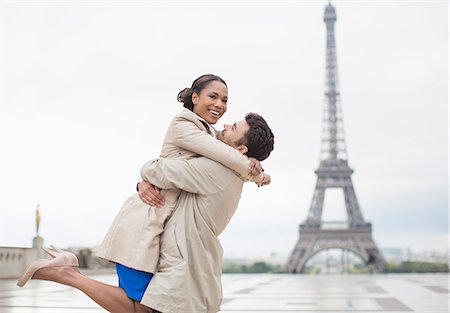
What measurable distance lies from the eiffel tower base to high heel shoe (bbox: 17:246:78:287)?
1227 inches

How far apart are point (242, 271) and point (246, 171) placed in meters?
26.5

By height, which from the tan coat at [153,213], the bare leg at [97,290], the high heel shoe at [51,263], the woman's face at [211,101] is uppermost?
the woman's face at [211,101]

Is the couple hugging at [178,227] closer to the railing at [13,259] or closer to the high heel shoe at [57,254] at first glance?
the high heel shoe at [57,254]

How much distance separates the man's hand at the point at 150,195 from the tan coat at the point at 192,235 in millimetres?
30

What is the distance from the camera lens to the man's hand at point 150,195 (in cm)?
250

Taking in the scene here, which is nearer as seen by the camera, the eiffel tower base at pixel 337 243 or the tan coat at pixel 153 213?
the tan coat at pixel 153 213

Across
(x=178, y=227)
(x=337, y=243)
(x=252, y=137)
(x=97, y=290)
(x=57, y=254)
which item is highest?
(x=337, y=243)

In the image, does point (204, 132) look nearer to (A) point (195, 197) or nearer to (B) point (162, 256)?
(A) point (195, 197)

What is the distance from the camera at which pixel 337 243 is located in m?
34.8

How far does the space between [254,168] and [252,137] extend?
13 cm

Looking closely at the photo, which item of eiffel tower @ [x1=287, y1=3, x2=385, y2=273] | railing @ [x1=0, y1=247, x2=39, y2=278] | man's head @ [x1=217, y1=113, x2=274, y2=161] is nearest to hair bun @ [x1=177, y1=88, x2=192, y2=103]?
man's head @ [x1=217, y1=113, x2=274, y2=161]

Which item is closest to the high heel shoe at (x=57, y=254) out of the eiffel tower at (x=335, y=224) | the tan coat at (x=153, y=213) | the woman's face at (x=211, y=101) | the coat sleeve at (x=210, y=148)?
the tan coat at (x=153, y=213)

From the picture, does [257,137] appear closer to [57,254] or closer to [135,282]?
[135,282]

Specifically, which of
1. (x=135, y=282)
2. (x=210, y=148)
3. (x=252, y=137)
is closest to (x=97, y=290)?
(x=135, y=282)
